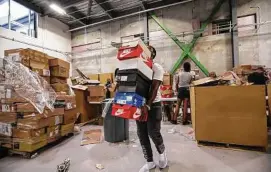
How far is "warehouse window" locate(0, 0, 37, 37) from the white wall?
0.24 metres

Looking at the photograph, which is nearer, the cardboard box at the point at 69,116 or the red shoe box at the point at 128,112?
the red shoe box at the point at 128,112

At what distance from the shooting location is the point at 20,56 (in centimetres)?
254

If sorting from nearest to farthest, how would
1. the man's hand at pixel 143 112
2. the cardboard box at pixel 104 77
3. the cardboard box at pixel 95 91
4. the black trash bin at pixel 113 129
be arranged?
the man's hand at pixel 143 112, the black trash bin at pixel 113 129, the cardboard box at pixel 95 91, the cardboard box at pixel 104 77

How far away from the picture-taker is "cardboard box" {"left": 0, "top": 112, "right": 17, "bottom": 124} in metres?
2.45

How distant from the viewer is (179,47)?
630 cm

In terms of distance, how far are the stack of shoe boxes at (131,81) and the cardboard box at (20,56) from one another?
178 centimetres

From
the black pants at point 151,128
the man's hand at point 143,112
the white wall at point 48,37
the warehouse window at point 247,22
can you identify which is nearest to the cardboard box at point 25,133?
the black pants at point 151,128

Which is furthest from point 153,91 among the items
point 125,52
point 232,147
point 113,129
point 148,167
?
point 232,147

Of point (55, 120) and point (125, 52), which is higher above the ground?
point (125, 52)

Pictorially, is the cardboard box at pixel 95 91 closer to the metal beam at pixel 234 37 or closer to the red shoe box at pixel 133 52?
the red shoe box at pixel 133 52

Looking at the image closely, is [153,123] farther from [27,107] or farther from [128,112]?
[27,107]

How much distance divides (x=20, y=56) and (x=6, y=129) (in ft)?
3.48

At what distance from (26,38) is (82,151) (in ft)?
17.9

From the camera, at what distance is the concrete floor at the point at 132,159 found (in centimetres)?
193
